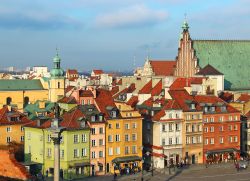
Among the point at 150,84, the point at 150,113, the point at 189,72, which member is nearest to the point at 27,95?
the point at 150,84

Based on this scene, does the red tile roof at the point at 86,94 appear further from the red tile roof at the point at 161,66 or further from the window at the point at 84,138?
the red tile roof at the point at 161,66

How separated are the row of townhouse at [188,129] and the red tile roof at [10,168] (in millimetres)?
29072

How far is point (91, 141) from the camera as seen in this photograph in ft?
226

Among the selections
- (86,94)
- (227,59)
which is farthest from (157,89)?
(86,94)

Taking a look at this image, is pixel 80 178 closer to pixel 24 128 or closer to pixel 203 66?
pixel 24 128

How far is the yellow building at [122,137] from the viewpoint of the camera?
231ft

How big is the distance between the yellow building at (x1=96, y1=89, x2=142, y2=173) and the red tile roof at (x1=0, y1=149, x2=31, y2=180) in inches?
918

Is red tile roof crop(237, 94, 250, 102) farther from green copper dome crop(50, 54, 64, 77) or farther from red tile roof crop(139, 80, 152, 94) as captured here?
green copper dome crop(50, 54, 64, 77)

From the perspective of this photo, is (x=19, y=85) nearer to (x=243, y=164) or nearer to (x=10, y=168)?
(x=243, y=164)

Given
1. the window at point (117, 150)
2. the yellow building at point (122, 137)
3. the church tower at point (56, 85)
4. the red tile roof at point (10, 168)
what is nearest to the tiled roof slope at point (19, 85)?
the church tower at point (56, 85)

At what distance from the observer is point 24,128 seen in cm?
7156

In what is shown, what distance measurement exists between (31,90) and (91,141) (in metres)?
42.5

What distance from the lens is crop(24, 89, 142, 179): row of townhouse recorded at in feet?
218

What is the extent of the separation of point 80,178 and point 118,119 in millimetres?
9147
